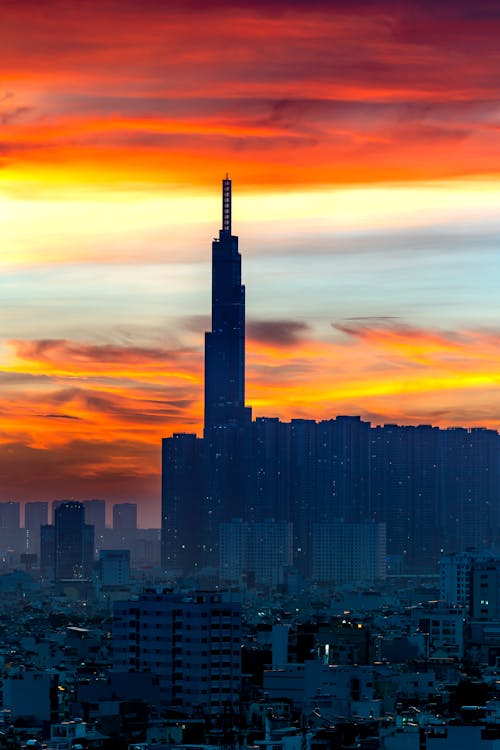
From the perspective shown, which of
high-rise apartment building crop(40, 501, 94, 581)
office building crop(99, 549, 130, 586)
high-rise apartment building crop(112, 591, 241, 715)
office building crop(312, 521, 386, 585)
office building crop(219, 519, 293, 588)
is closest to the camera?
high-rise apartment building crop(112, 591, 241, 715)

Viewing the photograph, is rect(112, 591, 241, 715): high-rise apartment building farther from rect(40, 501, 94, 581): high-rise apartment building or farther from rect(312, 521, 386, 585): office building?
rect(312, 521, 386, 585): office building

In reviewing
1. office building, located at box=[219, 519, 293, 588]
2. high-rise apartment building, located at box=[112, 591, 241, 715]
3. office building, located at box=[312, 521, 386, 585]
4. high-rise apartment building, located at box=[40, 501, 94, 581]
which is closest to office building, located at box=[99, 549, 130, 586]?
high-rise apartment building, located at box=[40, 501, 94, 581]

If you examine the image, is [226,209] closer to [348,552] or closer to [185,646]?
[348,552]

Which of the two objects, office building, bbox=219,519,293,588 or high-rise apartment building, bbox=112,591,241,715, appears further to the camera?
office building, bbox=219,519,293,588

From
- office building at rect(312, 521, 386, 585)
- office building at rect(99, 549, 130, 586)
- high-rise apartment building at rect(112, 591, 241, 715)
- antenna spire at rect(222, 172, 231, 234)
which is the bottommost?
high-rise apartment building at rect(112, 591, 241, 715)

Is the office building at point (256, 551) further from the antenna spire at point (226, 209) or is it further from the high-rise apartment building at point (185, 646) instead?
the high-rise apartment building at point (185, 646)

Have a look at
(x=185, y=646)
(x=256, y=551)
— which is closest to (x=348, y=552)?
(x=256, y=551)

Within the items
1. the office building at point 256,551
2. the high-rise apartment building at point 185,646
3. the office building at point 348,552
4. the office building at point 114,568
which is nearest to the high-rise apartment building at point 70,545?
the office building at point 256,551

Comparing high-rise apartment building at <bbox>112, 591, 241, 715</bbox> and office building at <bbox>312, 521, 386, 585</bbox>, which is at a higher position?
office building at <bbox>312, 521, 386, 585</bbox>
